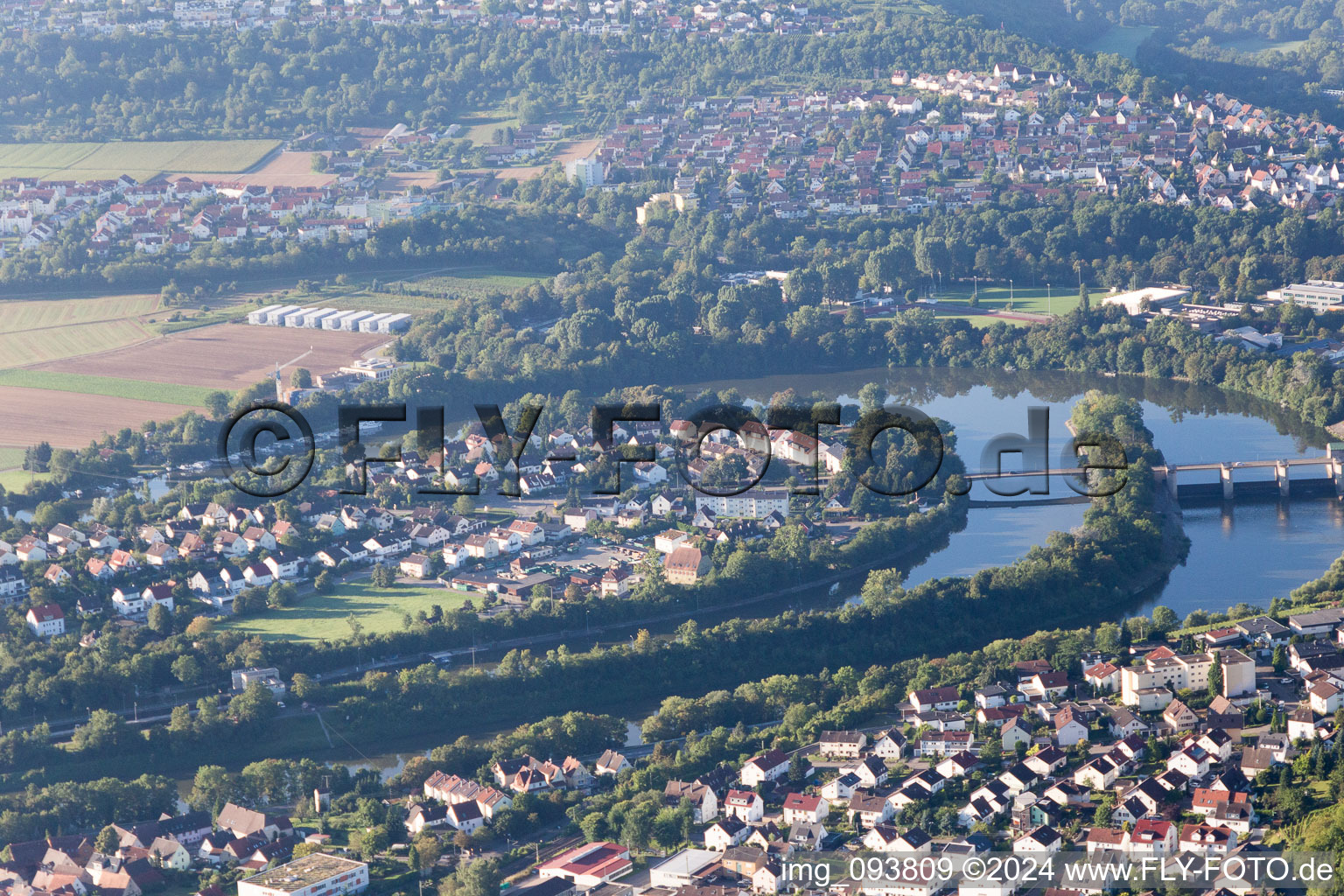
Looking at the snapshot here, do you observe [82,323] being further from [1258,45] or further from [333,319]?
[1258,45]

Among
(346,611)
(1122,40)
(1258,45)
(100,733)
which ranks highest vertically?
(1258,45)

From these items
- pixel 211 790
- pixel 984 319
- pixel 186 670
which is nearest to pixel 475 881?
pixel 211 790

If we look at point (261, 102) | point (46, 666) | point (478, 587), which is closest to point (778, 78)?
point (261, 102)

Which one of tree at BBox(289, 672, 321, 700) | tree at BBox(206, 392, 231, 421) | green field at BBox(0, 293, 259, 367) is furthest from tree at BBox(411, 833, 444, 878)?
green field at BBox(0, 293, 259, 367)

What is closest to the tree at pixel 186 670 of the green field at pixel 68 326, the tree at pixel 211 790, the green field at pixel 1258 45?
the tree at pixel 211 790

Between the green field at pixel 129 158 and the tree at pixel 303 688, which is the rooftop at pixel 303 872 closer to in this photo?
the tree at pixel 303 688

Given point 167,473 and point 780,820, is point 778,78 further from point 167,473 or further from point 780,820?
point 780,820
